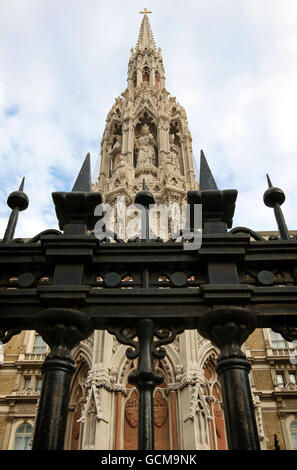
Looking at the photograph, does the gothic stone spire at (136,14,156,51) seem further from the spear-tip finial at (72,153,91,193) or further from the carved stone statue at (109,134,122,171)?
the spear-tip finial at (72,153,91,193)

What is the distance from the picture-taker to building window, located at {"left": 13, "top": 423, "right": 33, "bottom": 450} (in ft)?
55.3

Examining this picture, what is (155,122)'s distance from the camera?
30438mm

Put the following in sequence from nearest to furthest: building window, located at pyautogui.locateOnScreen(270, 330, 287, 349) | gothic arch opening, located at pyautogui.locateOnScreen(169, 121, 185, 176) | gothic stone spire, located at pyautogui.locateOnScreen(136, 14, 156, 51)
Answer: building window, located at pyautogui.locateOnScreen(270, 330, 287, 349) < gothic arch opening, located at pyautogui.locateOnScreen(169, 121, 185, 176) < gothic stone spire, located at pyautogui.locateOnScreen(136, 14, 156, 51)

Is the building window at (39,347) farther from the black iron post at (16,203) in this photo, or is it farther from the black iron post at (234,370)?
the black iron post at (234,370)

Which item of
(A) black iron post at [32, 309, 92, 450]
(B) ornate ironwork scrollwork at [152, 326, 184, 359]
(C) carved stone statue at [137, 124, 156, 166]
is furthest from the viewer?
Result: (C) carved stone statue at [137, 124, 156, 166]

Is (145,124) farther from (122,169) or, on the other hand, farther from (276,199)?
(276,199)

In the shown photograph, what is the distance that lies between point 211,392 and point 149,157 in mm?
16626

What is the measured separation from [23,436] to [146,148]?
1899cm

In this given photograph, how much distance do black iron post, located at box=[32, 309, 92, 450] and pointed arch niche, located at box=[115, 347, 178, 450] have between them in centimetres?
1063

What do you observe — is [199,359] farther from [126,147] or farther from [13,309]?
[126,147]

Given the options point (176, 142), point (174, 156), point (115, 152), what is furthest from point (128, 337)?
point (176, 142)


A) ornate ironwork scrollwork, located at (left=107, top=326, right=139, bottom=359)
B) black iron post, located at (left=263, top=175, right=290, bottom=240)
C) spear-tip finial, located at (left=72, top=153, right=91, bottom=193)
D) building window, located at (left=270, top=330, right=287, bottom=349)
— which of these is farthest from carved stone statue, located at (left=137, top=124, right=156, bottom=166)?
ornate ironwork scrollwork, located at (left=107, top=326, right=139, bottom=359)

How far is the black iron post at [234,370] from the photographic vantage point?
12.8ft
